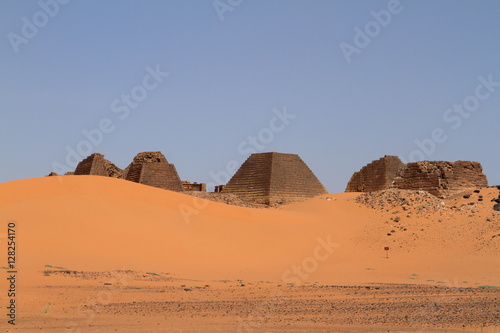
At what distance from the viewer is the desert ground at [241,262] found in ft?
28.4

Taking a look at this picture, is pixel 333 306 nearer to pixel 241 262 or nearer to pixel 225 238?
pixel 241 262

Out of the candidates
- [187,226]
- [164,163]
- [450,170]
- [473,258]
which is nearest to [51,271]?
[187,226]

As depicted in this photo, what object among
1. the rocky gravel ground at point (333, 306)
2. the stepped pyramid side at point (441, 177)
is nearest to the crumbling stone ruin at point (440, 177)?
the stepped pyramid side at point (441, 177)

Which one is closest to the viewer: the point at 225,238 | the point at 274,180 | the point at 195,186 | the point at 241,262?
the point at 241,262

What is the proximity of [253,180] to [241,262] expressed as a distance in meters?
37.9

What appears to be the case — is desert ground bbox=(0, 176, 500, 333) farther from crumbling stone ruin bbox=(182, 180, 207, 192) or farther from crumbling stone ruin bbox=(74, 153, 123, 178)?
crumbling stone ruin bbox=(182, 180, 207, 192)

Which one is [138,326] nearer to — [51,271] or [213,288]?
[213,288]

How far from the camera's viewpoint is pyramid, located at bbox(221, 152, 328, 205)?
53.0 metres

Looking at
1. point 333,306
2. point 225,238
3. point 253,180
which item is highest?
point 253,180

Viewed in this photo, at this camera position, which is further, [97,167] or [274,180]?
[274,180]

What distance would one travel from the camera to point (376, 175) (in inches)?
2072

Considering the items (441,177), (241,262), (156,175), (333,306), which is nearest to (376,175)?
(441,177)

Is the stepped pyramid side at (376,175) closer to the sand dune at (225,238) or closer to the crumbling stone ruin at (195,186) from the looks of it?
the crumbling stone ruin at (195,186)

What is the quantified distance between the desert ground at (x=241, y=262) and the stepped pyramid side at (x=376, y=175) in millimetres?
23988
